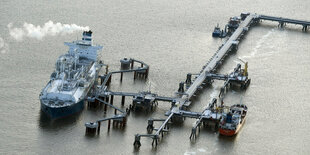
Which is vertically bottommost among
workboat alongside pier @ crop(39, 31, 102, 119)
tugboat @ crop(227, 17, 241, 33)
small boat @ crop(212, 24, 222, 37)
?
workboat alongside pier @ crop(39, 31, 102, 119)

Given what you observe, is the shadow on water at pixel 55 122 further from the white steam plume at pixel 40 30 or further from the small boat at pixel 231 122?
the white steam plume at pixel 40 30

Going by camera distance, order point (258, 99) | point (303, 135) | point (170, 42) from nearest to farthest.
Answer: point (303, 135)
point (258, 99)
point (170, 42)

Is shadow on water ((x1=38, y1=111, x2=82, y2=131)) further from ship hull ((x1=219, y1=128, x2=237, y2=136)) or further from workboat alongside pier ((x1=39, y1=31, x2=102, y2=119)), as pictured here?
ship hull ((x1=219, y1=128, x2=237, y2=136))

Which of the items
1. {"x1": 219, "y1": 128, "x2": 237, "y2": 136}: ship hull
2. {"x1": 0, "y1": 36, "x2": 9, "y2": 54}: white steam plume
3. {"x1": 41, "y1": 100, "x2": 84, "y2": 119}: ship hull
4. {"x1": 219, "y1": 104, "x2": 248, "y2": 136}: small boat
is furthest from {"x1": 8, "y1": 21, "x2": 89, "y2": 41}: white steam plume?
{"x1": 219, "y1": 128, "x2": 237, "y2": 136}: ship hull

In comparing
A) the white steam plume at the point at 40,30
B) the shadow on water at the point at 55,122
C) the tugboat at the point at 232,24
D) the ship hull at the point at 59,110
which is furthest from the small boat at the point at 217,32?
the shadow on water at the point at 55,122

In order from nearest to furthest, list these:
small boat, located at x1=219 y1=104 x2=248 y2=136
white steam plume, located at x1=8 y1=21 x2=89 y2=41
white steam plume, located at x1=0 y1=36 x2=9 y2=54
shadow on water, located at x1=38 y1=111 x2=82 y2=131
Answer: shadow on water, located at x1=38 y1=111 x2=82 y2=131, small boat, located at x1=219 y1=104 x2=248 y2=136, white steam plume, located at x1=0 y1=36 x2=9 y2=54, white steam plume, located at x1=8 y1=21 x2=89 y2=41

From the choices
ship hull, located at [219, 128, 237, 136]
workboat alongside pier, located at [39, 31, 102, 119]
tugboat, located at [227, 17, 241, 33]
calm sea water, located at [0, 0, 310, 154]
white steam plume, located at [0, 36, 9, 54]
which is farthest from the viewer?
tugboat, located at [227, 17, 241, 33]

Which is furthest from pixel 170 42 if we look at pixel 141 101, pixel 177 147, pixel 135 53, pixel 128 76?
pixel 177 147

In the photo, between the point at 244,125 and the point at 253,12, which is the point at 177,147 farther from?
the point at 253,12
